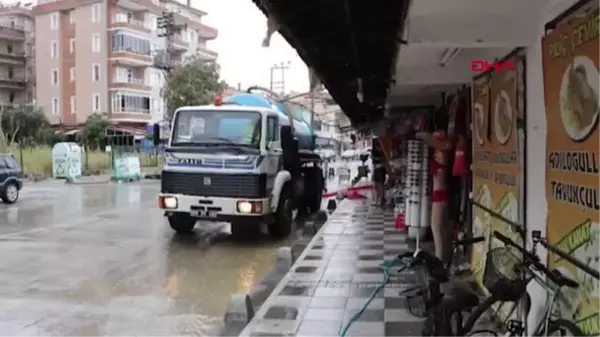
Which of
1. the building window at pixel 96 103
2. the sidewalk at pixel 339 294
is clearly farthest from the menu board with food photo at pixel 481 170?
the building window at pixel 96 103

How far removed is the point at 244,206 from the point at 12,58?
6166 centimetres

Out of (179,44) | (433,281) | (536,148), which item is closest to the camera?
(536,148)

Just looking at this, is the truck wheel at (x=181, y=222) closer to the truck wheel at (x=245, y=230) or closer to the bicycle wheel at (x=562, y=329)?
the truck wheel at (x=245, y=230)

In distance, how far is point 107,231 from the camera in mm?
13586

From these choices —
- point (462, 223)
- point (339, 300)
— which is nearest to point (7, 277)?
point (339, 300)

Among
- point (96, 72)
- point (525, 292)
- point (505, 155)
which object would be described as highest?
point (96, 72)

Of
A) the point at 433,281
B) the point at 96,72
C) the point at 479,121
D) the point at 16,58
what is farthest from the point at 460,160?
the point at 16,58

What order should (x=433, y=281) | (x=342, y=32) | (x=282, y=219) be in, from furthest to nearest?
1. (x=282, y=219)
2. (x=342, y=32)
3. (x=433, y=281)

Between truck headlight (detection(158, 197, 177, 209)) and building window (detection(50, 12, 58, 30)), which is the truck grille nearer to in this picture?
truck headlight (detection(158, 197, 177, 209))

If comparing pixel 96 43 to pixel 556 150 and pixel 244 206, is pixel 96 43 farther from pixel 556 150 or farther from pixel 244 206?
pixel 556 150

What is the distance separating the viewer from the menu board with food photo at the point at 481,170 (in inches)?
259

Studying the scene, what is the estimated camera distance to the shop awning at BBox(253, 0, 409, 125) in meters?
4.44

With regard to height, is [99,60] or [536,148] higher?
[99,60]

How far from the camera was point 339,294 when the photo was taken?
7188mm
